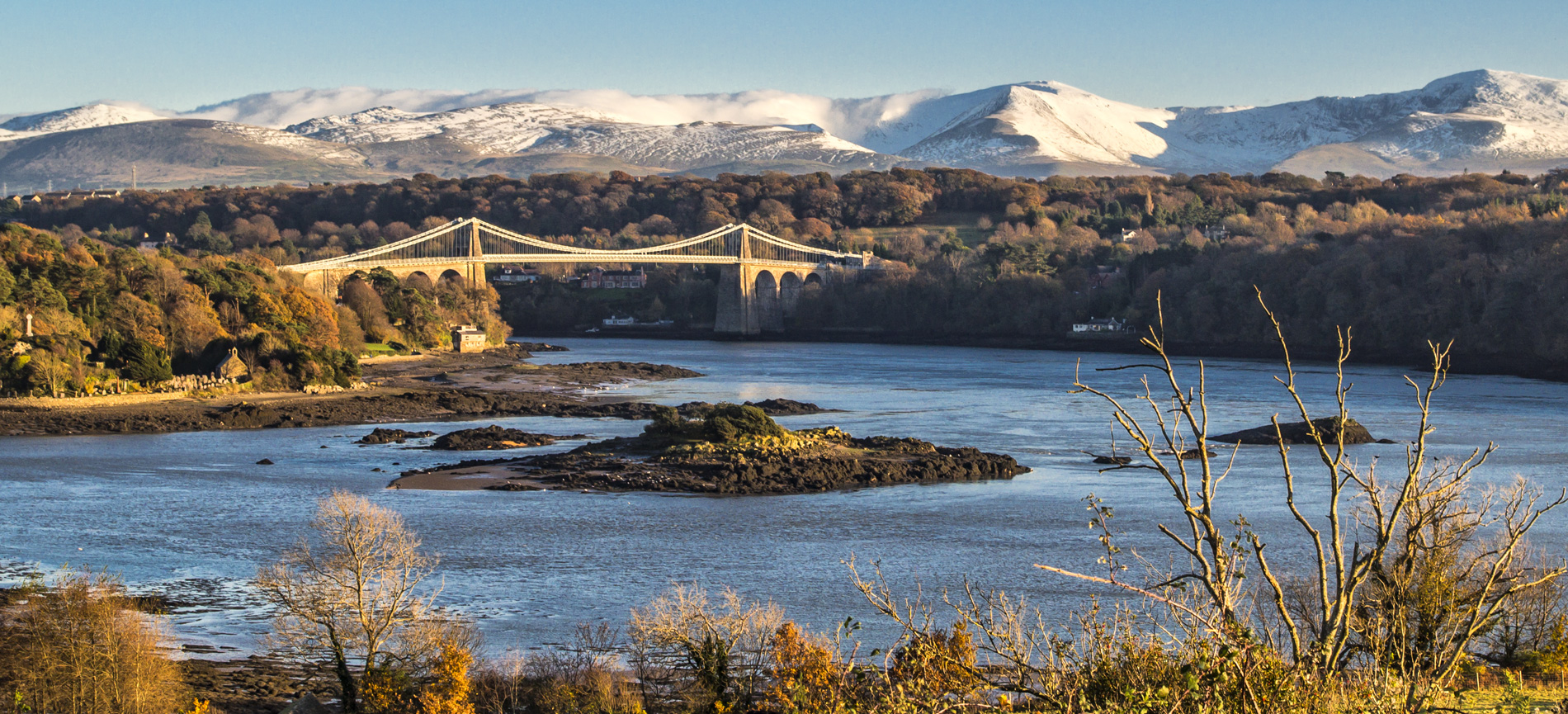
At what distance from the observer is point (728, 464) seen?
87.5 feet

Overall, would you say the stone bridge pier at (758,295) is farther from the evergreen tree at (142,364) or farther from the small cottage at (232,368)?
the evergreen tree at (142,364)

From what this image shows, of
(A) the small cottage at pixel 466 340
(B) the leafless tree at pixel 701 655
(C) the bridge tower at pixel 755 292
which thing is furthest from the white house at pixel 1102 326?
(B) the leafless tree at pixel 701 655

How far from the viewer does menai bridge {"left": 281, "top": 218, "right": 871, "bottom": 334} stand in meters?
83.6

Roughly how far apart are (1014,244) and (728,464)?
221 ft

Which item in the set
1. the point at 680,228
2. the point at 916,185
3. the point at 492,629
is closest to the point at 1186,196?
the point at 916,185

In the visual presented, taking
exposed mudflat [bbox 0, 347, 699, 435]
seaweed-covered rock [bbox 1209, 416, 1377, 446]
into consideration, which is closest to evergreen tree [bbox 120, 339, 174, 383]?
exposed mudflat [bbox 0, 347, 699, 435]

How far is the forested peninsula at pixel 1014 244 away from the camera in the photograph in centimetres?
6109

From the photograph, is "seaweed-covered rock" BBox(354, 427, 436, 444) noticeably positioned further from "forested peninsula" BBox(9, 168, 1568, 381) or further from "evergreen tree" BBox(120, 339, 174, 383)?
"forested peninsula" BBox(9, 168, 1568, 381)

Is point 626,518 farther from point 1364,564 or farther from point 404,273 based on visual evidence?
point 404,273

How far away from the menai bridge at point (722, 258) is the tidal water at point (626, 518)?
47552 mm

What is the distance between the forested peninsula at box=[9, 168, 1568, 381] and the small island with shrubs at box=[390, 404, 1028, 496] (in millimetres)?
17174

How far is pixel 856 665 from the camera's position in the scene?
11094mm

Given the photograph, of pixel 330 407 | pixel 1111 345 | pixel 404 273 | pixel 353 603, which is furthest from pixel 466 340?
pixel 353 603

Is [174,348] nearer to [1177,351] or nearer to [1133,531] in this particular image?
[1133,531]
